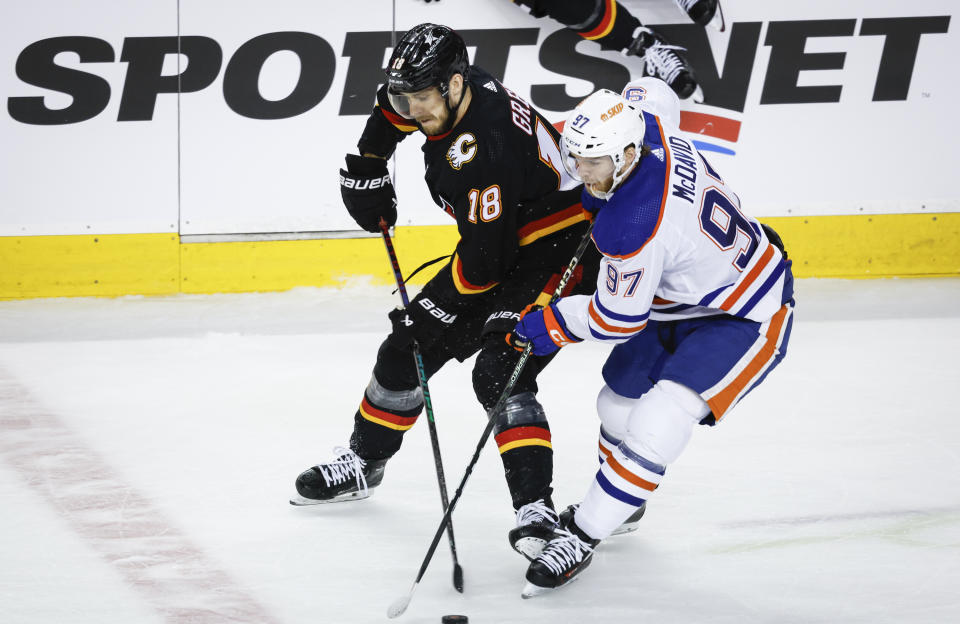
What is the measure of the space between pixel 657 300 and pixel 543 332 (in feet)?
0.83

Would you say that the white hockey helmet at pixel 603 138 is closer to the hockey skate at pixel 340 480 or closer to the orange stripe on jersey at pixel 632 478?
the orange stripe on jersey at pixel 632 478

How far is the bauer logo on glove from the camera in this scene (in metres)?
2.24

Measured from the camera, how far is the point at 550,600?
2.21m

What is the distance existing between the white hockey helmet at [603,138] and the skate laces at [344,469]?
1004 millimetres

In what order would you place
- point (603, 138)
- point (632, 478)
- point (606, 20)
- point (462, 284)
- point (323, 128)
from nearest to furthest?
1. point (603, 138)
2. point (632, 478)
3. point (462, 284)
4. point (606, 20)
5. point (323, 128)

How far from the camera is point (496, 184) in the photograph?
231 centimetres

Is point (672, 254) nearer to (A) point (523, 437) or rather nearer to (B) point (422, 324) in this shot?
(A) point (523, 437)

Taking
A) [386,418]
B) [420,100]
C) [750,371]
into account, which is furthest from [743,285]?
[386,418]

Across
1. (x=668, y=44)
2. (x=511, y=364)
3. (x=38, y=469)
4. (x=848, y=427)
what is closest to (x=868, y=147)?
(x=668, y=44)

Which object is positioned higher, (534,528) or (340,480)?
(534,528)

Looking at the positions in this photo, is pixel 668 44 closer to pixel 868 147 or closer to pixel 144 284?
pixel 868 147

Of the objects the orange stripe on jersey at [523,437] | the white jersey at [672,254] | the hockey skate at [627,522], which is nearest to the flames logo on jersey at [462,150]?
the white jersey at [672,254]

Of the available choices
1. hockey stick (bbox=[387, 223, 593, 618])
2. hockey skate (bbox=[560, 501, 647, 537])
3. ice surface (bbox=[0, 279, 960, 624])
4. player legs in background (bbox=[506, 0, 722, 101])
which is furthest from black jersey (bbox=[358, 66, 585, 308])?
player legs in background (bbox=[506, 0, 722, 101])

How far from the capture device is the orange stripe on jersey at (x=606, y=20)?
16.5ft
